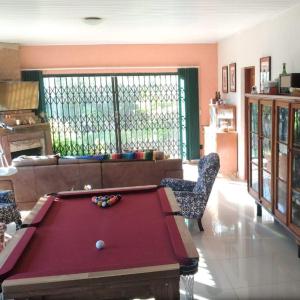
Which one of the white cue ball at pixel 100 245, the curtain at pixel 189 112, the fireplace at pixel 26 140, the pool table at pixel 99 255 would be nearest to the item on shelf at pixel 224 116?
the curtain at pixel 189 112

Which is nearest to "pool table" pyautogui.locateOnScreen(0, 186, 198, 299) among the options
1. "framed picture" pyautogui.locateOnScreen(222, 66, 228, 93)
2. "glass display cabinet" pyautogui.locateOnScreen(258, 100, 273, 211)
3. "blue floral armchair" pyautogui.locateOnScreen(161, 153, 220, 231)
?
"blue floral armchair" pyautogui.locateOnScreen(161, 153, 220, 231)

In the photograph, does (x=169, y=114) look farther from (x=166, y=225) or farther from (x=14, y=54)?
(x=166, y=225)

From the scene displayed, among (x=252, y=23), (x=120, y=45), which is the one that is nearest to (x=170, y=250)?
(x=252, y=23)

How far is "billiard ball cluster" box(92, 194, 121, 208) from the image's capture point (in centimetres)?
300

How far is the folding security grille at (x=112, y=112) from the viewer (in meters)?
7.74

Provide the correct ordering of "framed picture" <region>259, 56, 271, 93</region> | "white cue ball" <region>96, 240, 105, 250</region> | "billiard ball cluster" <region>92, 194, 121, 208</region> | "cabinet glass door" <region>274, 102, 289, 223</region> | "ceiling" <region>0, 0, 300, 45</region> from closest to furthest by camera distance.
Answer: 1. "white cue ball" <region>96, 240, 105, 250</region>
2. "billiard ball cluster" <region>92, 194, 121, 208</region>
3. "cabinet glass door" <region>274, 102, 289, 223</region>
4. "ceiling" <region>0, 0, 300, 45</region>
5. "framed picture" <region>259, 56, 271, 93</region>

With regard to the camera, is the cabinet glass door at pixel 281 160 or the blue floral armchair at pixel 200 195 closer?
the cabinet glass door at pixel 281 160

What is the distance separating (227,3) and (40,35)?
3387mm

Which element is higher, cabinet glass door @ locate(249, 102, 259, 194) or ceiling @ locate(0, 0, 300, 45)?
ceiling @ locate(0, 0, 300, 45)

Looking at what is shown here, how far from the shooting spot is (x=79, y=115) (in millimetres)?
7883

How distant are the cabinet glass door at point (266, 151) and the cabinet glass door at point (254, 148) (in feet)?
0.56

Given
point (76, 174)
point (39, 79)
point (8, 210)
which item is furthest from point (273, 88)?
point (39, 79)

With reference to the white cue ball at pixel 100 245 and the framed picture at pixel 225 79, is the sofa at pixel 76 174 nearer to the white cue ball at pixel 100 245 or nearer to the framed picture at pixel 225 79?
the white cue ball at pixel 100 245

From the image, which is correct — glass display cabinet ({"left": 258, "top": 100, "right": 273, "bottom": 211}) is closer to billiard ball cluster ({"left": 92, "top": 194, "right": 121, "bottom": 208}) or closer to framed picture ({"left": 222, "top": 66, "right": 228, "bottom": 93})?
billiard ball cluster ({"left": 92, "top": 194, "right": 121, "bottom": 208})
